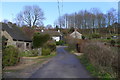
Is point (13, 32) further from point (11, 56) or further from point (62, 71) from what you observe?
point (62, 71)

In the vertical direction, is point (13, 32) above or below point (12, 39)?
above

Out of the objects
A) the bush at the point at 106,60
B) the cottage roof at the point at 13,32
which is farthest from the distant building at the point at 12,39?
the bush at the point at 106,60

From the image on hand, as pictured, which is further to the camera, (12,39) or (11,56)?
(12,39)

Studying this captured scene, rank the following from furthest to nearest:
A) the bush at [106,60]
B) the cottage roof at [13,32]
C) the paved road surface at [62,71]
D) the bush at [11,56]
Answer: the cottage roof at [13,32], the bush at [11,56], the paved road surface at [62,71], the bush at [106,60]

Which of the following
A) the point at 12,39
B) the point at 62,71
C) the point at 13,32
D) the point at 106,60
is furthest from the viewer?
the point at 13,32

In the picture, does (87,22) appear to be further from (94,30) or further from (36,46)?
(36,46)

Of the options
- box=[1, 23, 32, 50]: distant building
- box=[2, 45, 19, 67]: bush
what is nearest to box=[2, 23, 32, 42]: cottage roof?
box=[1, 23, 32, 50]: distant building

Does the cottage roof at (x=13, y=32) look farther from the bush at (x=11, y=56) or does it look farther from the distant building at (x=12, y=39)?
the bush at (x=11, y=56)

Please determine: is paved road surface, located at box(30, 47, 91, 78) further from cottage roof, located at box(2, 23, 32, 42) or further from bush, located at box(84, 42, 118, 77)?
cottage roof, located at box(2, 23, 32, 42)

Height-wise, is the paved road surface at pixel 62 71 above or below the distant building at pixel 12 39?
below

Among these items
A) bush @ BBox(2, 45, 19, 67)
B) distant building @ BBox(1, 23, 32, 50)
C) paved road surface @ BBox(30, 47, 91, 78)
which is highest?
distant building @ BBox(1, 23, 32, 50)

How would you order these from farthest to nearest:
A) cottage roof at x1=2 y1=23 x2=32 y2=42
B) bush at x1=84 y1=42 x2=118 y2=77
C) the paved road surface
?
1. cottage roof at x1=2 y1=23 x2=32 y2=42
2. the paved road surface
3. bush at x1=84 y1=42 x2=118 y2=77

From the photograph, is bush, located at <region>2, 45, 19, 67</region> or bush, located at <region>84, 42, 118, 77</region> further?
bush, located at <region>2, 45, 19, 67</region>

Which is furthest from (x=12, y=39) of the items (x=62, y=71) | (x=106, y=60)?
(x=106, y=60)
